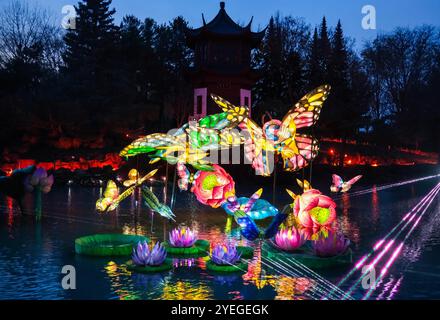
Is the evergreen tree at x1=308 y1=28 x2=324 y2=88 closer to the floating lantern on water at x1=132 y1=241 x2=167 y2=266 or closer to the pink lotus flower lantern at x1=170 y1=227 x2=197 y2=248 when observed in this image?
the pink lotus flower lantern at x1=170 y1=227 x2=197 y2=248

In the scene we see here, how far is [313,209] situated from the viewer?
463 inches

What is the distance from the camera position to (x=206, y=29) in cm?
3416

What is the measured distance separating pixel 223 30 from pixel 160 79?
994 cm

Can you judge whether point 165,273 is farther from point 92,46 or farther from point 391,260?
point 92,46

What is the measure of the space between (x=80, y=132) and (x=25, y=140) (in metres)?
4.20

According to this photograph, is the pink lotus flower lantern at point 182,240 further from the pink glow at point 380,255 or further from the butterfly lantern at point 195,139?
the pink glow at point 380,255

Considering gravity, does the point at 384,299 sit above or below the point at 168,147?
below

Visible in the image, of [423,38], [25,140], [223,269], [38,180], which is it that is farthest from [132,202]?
[423,38]

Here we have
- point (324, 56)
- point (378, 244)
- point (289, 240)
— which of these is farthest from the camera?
point (324, 56)

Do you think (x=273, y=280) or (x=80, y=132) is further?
(x=80, y=132)

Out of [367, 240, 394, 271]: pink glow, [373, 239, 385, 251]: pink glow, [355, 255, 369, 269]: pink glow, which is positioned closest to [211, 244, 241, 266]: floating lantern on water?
[355, 255, 369, 269]: pink glow

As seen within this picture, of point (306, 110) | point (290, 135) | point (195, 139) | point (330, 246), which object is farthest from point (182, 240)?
point (306, 110)
